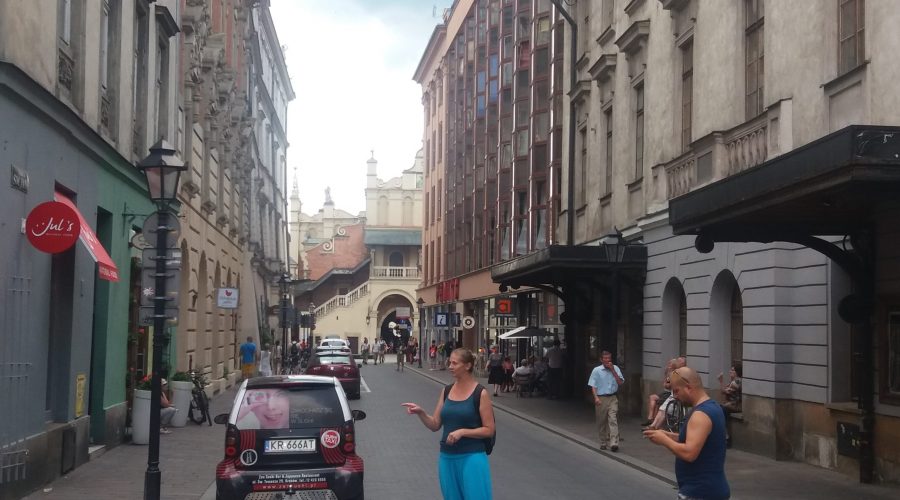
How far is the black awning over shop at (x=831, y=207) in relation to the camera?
1092 centimetres

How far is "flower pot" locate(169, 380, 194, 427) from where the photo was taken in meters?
22.0

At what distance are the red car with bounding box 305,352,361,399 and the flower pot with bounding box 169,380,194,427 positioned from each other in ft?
27.9

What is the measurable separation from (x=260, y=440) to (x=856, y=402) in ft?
30.1

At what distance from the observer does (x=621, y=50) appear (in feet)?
→ 86.2

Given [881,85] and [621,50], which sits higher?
[621,50]

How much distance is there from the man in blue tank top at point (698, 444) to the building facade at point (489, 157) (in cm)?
2145

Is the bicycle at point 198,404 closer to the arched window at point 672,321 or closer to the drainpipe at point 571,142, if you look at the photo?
the arched window at point 672,321

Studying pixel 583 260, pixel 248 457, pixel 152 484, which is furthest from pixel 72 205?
pixel 583 260

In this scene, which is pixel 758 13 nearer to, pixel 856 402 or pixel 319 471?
pixel 856 402

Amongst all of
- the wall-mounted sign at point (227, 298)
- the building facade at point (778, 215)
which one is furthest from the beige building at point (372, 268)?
the building facade at point (778, 215)

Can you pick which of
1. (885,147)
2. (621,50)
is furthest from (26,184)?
(621,50)

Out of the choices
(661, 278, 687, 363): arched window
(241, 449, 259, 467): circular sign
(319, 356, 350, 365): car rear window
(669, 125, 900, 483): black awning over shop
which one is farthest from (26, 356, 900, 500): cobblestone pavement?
(319, 356, 350, 365): car rear window

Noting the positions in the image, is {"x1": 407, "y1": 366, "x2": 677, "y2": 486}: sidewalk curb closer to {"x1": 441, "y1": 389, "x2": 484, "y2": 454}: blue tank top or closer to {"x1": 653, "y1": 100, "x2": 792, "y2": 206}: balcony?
{"x1": 653, "y1": 100, "x2": 792, "y2": 206}: balcony

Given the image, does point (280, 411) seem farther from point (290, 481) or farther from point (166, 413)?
point (166, 413)
